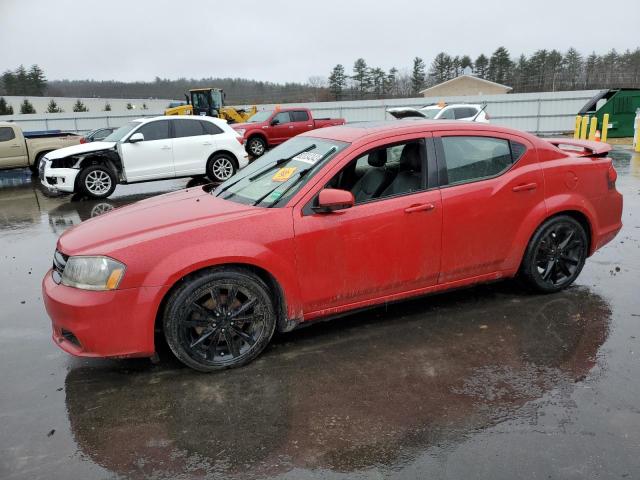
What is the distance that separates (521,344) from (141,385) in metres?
2.79

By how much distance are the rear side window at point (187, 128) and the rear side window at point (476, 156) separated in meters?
8.87

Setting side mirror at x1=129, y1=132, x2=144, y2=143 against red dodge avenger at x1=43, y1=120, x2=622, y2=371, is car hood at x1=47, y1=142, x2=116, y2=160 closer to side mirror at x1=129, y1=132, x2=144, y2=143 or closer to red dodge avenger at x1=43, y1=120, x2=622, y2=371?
side mirror at x1=129, y1=132, x2=144, y2=143

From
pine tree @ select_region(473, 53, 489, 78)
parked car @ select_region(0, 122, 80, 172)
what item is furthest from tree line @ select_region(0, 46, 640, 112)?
parked car @ select_region(0, 122, 80, 172)

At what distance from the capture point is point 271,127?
2045 centimetres

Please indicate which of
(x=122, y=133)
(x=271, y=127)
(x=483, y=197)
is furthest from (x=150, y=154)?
(x=271, y=127)

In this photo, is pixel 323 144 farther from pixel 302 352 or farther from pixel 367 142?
pixel 302 352

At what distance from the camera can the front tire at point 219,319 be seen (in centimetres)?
350

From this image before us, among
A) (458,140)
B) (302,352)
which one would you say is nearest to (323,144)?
(458,140)

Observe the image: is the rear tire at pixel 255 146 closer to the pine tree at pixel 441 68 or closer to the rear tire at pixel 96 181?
the rear tire at pixel 96 181

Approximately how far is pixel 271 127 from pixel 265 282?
17.4 m

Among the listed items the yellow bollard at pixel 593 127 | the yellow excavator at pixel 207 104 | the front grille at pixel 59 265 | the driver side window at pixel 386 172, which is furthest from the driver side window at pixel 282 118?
the front grille at pixel 59 265

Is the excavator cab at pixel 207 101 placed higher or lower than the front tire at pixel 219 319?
higher

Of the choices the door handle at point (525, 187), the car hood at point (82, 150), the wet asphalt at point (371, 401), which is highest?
the door handle at point (525, 187)

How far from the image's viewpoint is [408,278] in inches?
162
